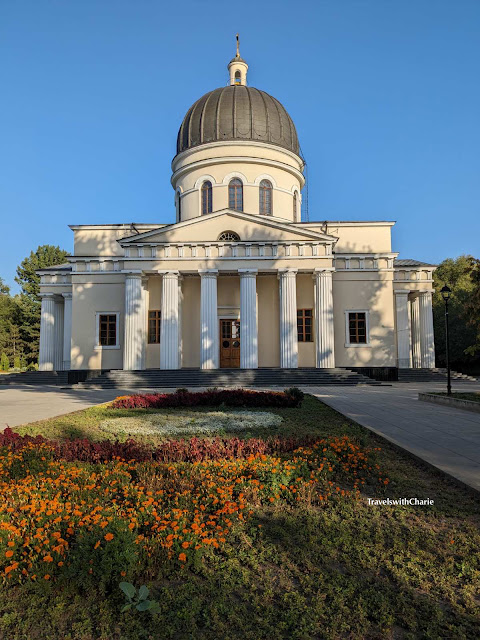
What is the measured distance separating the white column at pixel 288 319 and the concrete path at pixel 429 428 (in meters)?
11.0

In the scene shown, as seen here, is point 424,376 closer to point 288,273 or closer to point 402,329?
point 402,329

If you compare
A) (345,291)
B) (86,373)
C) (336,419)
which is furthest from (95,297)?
(336,419)

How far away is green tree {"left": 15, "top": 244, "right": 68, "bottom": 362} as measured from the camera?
5528cm

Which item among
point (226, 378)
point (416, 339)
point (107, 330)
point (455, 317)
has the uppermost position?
point (455, 317)

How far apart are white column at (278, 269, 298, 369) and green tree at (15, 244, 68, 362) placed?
37251 millimetres

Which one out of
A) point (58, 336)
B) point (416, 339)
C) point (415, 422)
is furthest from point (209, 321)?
Answer: point (415, 422)

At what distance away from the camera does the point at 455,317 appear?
41.8 m

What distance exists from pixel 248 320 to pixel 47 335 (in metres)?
15.5

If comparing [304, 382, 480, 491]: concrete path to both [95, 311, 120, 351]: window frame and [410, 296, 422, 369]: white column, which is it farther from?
[95, 311, 120, 351]: window frame

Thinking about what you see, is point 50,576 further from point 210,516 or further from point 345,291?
point 345,291

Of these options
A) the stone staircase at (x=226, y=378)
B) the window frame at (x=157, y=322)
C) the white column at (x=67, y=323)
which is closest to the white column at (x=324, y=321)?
the stone staircase at (x=226, y=378)

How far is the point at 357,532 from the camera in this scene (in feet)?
14.1

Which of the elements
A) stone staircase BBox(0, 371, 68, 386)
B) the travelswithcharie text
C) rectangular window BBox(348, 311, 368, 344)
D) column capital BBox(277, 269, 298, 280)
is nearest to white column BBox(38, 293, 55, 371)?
stone staircase BBox(0, 371, 68, 386)

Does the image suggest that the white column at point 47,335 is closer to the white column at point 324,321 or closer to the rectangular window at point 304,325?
the rectangular window at point 304,325
